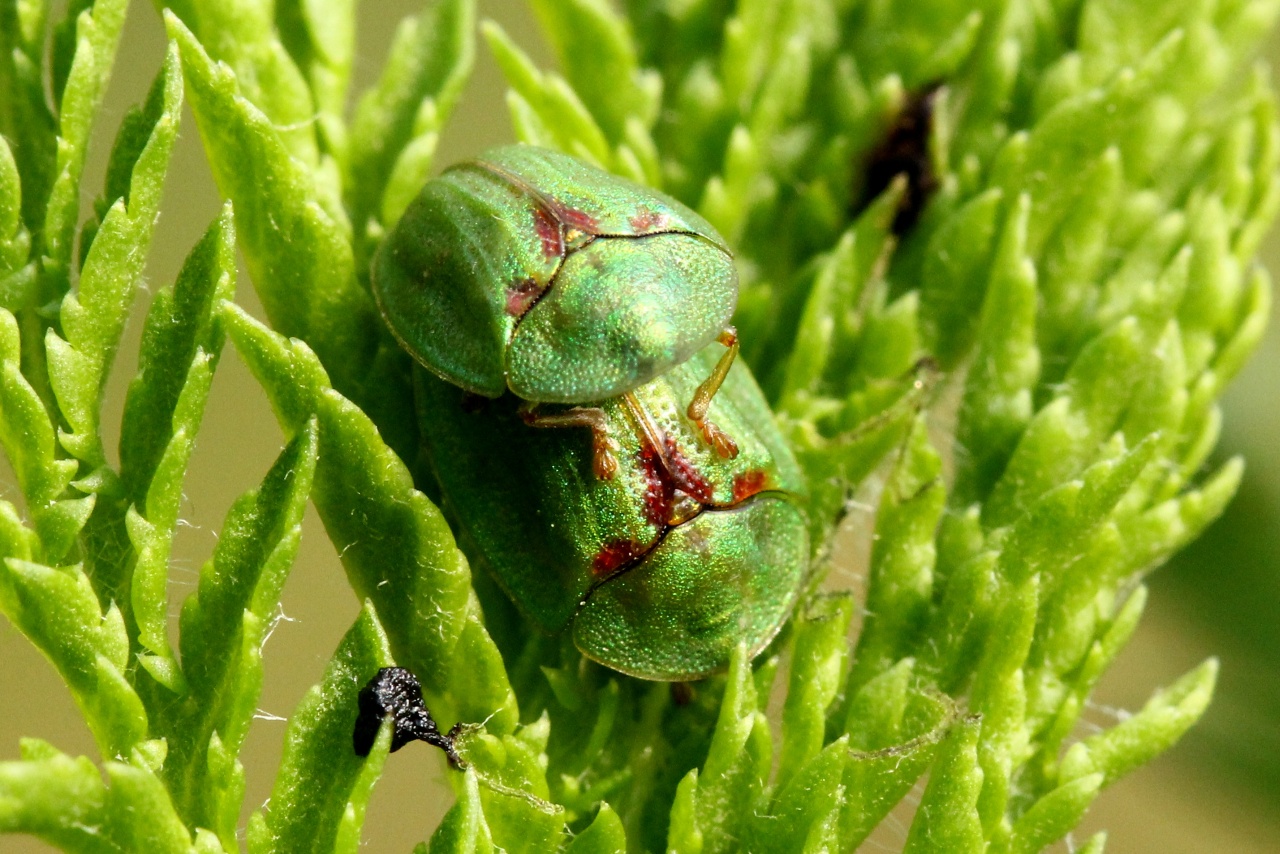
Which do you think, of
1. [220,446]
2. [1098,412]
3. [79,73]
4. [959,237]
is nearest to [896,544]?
[1098,412]

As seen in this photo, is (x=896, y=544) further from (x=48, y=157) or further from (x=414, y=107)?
(x=48, y=157)

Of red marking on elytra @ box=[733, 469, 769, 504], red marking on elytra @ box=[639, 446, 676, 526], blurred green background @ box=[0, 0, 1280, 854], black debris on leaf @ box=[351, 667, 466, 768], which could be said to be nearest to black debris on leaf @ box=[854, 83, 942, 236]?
red marking on elytra @ box=[733, 469, 769, 504]

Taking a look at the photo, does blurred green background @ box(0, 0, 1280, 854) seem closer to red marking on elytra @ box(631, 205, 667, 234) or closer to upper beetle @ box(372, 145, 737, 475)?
upper beetle @ box(372, 145, 737, 475)

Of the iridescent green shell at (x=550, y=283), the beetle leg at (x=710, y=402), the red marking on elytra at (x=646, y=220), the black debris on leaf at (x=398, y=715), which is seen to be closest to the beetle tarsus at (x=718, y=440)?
the beetle leg at (x=710, y=402)

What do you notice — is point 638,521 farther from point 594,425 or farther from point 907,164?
point 907,164

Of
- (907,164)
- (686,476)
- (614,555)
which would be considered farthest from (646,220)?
(907,164)

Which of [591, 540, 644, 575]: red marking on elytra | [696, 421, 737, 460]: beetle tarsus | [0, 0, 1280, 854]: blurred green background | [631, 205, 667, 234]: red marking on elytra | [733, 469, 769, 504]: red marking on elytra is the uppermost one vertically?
[631, 205, 667, 234]: red marking on elytra
